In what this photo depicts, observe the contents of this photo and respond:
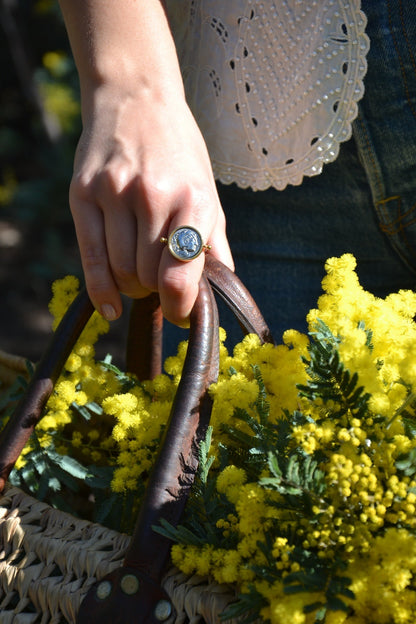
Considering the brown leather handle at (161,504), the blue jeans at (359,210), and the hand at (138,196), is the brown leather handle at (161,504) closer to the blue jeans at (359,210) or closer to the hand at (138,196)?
the hand at (138,196)

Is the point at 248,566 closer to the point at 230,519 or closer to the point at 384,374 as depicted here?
the point at 230,519

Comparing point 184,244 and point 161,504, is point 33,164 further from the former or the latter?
point 161,504

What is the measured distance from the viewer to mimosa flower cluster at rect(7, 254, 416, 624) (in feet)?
1.72

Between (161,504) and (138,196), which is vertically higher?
(138,196)

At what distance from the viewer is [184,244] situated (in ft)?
2.32

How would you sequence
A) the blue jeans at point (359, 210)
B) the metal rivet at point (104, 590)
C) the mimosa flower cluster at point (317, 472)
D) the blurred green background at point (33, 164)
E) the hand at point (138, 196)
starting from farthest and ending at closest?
1. the blurred green background at point (33, 164)
2. the blue jeans at point (359, 210)
3. the hand at point (138, 196)
4. the metal rivet at point (104, 590)
5. the mimosa flower cluster at point (317, 472)

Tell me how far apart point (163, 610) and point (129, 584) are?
1.7 inches

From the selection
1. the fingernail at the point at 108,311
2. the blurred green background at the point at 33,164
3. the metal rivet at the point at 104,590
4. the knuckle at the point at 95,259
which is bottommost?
the blurred green background at the point at 33,164

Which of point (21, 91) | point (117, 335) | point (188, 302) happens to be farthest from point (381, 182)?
point (21, 91)

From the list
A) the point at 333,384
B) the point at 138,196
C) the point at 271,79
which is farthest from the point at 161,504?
the point at 271,79

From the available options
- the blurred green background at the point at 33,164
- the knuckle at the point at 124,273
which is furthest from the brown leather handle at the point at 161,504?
the blurred green background at the point at 33,164

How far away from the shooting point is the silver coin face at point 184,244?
0.71 m

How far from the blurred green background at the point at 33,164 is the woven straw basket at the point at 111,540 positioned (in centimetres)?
196

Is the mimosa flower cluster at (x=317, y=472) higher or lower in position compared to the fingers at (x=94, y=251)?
lower
